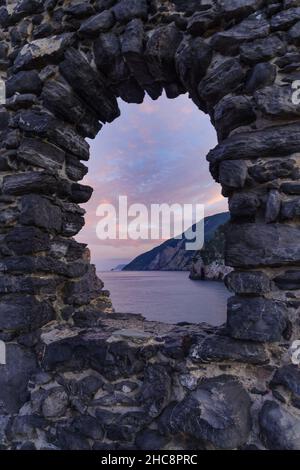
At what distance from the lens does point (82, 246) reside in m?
3.28

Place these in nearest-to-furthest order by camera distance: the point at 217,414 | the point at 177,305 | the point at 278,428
→ the point at 278,428 → the point at 217,414 → the point at 177,305

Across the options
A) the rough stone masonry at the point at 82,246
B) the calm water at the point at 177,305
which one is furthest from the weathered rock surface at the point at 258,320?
the calm water at the point at 177,305

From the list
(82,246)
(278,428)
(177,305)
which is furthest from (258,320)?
(177,305)

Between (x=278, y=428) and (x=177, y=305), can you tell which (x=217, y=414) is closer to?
(x=278, y=428)

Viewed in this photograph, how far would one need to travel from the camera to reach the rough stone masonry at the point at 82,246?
1.97m

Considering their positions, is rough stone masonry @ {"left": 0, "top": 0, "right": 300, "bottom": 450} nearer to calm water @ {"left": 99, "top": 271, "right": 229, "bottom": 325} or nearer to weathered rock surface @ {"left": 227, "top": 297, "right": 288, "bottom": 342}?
weathered rock surface @ {"left": 227, "top": 297, "right": 288, "bottom": 342}

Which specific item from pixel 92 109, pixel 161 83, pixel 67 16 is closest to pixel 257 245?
pixel 161 83

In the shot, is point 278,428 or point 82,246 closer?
point 278,428

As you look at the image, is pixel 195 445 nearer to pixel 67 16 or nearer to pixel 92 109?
pixel 92 109

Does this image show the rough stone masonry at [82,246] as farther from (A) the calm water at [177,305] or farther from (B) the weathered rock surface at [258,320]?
(A) the calm water at [177,305]

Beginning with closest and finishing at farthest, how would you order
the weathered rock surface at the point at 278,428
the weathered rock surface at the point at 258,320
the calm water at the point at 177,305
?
1. the weathered rock surface at the point at 278,428
2. the weathered rock surface at the point at 258,320
3. the calm water at the point at 177,305

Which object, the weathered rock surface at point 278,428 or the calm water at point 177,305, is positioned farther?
the calm water at point 177,305

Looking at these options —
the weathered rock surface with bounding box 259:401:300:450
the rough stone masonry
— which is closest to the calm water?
the rough stone masonry

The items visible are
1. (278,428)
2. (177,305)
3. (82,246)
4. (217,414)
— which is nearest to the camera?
(278,428)
